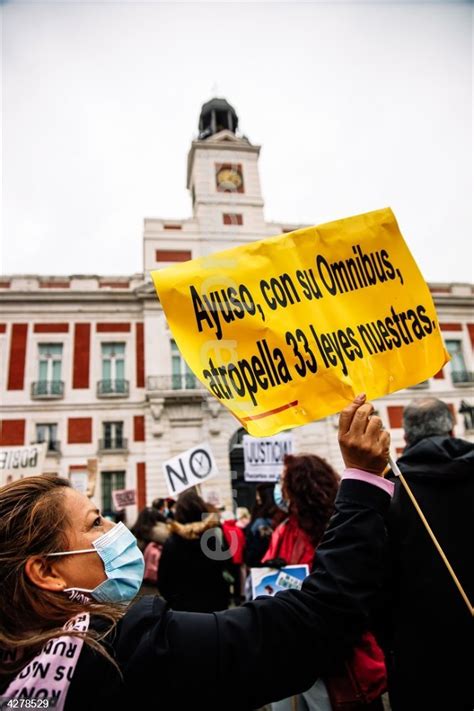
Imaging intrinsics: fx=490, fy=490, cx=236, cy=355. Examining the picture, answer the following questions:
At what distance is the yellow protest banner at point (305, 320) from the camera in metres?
1.98

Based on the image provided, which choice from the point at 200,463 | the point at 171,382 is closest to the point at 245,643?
the point at 200,463

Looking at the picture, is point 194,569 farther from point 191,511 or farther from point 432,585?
point 432,585

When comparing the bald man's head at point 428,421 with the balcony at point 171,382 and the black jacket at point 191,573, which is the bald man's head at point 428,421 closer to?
the black jacket at point 191,573

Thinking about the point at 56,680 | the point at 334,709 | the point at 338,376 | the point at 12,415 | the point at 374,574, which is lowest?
the point at 334,709

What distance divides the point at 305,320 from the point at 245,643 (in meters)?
1.26

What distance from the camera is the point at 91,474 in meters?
5.25

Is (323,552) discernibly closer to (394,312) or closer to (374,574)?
(374,574)

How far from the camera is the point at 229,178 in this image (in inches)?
1056

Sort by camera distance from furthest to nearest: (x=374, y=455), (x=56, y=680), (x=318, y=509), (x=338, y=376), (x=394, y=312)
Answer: (x=318, y=509) → (x=394, y=312) → (x=338, y=376) → (x=374, y=455) → (x=56, y=680)

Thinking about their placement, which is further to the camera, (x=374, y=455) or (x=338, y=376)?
(x=338, y=376)

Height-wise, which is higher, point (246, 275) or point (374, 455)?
point (246, 275)

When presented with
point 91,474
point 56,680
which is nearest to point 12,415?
point 91,474

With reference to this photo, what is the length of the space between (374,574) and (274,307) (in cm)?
113

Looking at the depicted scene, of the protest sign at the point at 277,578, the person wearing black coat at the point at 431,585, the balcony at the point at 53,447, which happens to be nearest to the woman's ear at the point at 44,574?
the person wearing black coat at the point at 431,585
